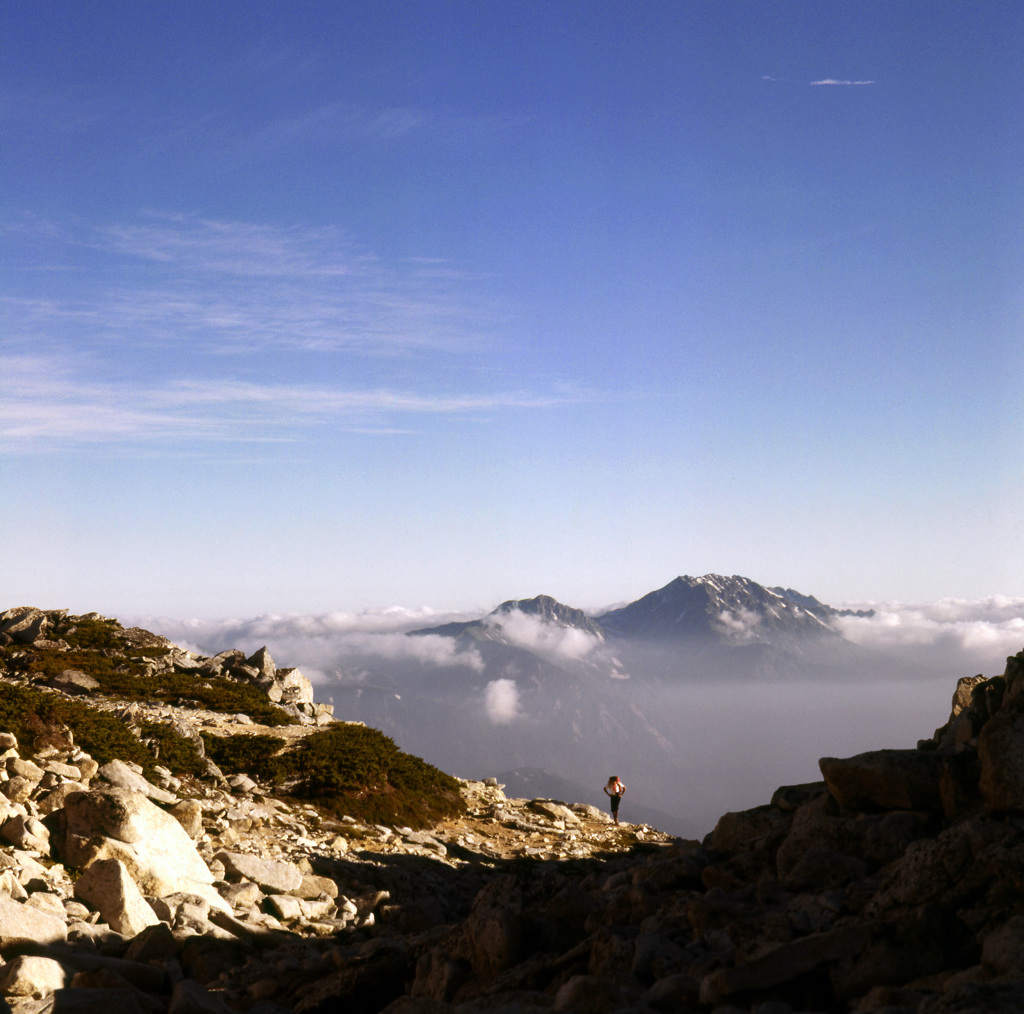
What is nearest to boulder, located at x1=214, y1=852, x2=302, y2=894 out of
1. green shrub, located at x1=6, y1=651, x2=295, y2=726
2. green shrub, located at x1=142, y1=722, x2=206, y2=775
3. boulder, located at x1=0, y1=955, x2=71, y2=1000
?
boulder, located at x1=0, y1=955, x2=71, y2=1000

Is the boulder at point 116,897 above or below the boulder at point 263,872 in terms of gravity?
above

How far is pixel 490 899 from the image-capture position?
33.7 ft

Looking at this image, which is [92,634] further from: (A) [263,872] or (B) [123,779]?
(A) [263,872]

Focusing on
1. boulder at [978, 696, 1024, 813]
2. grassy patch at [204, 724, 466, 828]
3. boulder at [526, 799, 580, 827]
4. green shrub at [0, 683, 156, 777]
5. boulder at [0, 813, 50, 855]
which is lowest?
boulder at [526, 799, 580, 827]

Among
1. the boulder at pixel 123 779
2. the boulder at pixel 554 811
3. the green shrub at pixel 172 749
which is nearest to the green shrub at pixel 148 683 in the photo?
the green shrub at pixel 172 749

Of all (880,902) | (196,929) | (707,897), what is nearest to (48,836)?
(196,929)

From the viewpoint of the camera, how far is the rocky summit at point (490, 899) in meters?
7.38

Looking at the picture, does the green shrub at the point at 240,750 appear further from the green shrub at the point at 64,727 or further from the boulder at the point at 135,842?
the boulder at the point at 135,842

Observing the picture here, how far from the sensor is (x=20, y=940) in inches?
404

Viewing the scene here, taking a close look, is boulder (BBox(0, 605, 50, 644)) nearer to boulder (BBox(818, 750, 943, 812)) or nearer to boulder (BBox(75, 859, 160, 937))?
boulder (BBox(75, 859, 160, 937))

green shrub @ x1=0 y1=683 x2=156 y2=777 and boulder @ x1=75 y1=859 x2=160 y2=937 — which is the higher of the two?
green shrub @ x1=0 y1=683 x2=156 y2=777

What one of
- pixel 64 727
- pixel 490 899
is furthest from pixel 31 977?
pixel 64 727

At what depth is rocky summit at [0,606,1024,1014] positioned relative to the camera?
24.2 feet

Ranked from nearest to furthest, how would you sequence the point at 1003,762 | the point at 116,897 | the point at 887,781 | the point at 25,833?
the point at 1003,762, the point at 887,781, the point at 116,897, the point at 25,833
